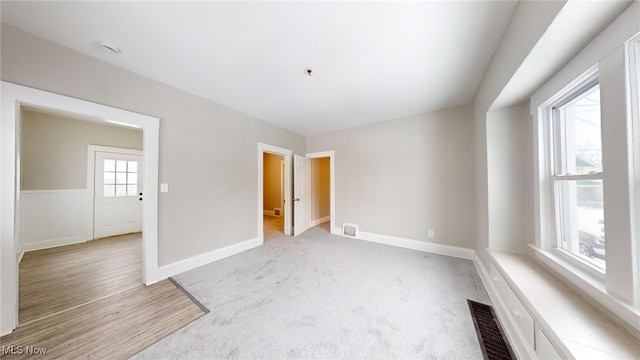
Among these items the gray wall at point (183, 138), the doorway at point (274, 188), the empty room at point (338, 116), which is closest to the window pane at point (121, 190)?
the empty room at point (338, 116)

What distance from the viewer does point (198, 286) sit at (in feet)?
7.25

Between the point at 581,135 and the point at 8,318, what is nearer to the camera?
the point at 581,135

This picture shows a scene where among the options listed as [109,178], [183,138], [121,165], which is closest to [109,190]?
[109,178]

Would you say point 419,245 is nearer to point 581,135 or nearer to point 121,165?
point 581,135

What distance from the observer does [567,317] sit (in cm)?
102

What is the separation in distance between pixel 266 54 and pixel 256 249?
3.02m

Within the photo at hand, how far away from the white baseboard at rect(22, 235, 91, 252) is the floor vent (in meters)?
6.38

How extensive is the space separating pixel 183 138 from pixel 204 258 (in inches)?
69.7

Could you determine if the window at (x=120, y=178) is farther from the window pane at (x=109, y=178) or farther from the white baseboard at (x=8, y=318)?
the white baseboard at (x=8, y=318)

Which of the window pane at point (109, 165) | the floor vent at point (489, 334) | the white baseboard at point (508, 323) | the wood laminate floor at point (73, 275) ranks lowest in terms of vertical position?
the floor vent at point (489, 334)

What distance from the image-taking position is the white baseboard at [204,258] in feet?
7.90

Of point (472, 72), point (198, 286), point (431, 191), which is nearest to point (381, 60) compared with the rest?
point (472, 72)

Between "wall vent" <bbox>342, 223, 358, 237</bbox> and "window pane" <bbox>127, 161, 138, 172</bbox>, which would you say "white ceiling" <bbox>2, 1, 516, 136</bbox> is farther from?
"window pane" <bbox>127, 161, 138, 172</bbox>

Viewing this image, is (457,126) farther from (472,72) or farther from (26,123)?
(26,123)
